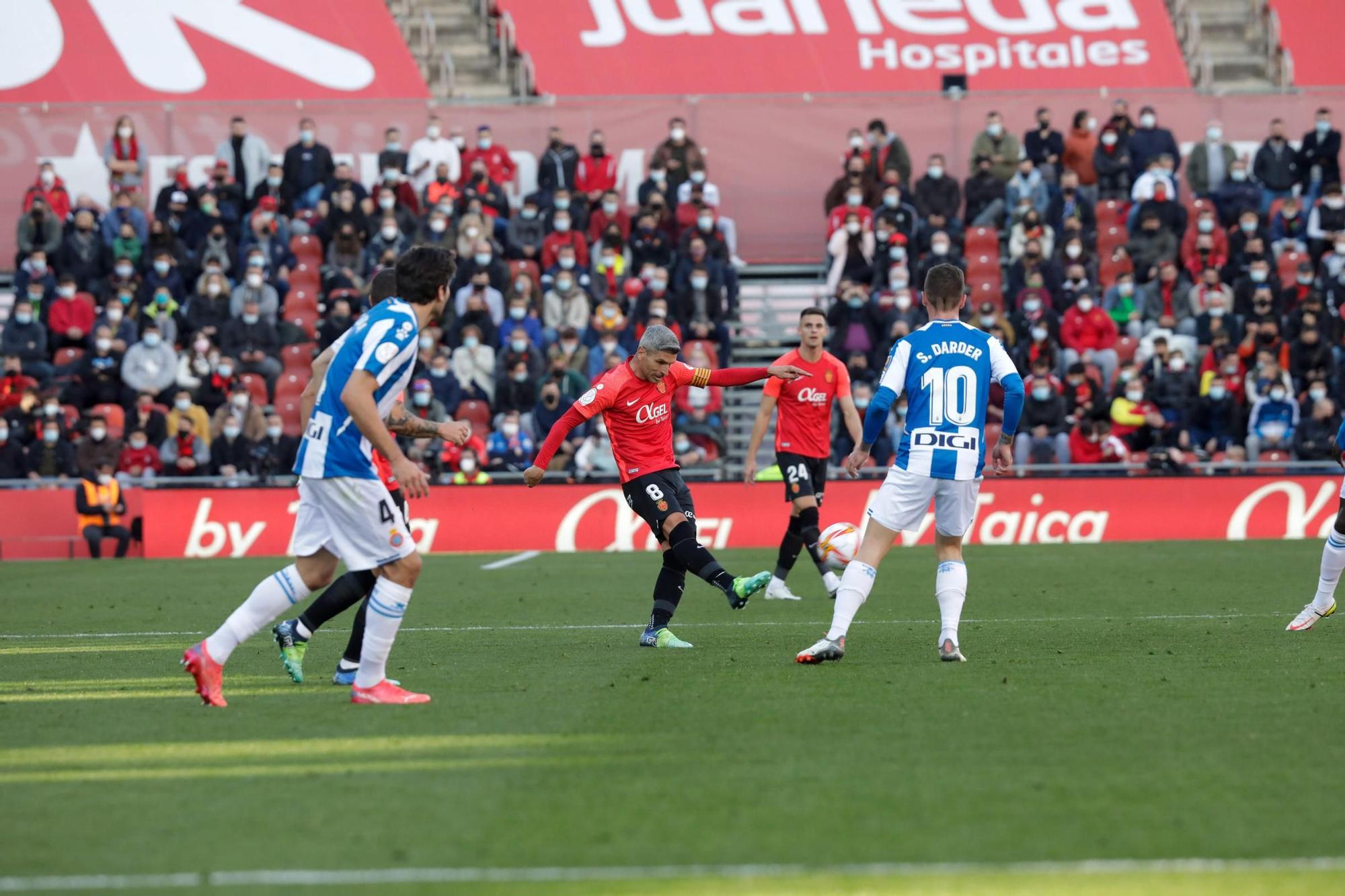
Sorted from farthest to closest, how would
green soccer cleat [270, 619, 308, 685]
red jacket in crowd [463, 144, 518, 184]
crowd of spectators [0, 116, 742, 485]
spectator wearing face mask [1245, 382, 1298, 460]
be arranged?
1. red jacket in crowd [463, 144, 518, 184]
2. crowd of spectators [0, 116, 742, 485]
3. spectator wearing face mask [1245, 382, 1298, 460]
4. green soccer cleat [270, 619, 308, 685]

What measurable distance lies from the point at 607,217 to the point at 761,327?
3.13m

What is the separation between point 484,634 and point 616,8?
20.9m

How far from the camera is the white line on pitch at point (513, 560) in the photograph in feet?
63.1

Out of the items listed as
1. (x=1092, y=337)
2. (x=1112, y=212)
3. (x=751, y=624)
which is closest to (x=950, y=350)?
(x=751, y=624)

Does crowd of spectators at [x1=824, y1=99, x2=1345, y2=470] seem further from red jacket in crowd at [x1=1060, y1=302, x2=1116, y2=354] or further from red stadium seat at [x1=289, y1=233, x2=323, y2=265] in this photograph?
red stadium seat at [x1=289, y1=233, x2=323, y2=265]

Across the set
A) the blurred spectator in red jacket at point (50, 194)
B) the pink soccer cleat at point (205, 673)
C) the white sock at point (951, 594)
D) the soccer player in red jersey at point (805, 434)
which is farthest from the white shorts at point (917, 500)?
the blurred spectator in red jacket at point (50, 194)

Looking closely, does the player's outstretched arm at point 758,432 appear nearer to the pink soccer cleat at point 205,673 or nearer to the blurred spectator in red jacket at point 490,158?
the pink soccer cleat at point 205,673

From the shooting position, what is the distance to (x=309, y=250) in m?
26.5

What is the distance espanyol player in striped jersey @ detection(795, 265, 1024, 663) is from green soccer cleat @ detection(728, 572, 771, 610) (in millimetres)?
820

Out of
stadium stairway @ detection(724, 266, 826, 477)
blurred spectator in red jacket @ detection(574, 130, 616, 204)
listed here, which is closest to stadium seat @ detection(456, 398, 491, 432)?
stadium stairway @ detection(724, 266, 826, 477)

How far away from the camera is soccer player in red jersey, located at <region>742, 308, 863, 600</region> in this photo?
47.4 feet

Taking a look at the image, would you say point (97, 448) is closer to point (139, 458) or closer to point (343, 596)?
point (139, 458)

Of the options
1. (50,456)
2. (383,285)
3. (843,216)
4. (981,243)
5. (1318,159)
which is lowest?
Answer: (50,456)

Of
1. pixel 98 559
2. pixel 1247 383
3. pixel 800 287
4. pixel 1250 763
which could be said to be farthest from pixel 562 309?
pixel 1250 763
